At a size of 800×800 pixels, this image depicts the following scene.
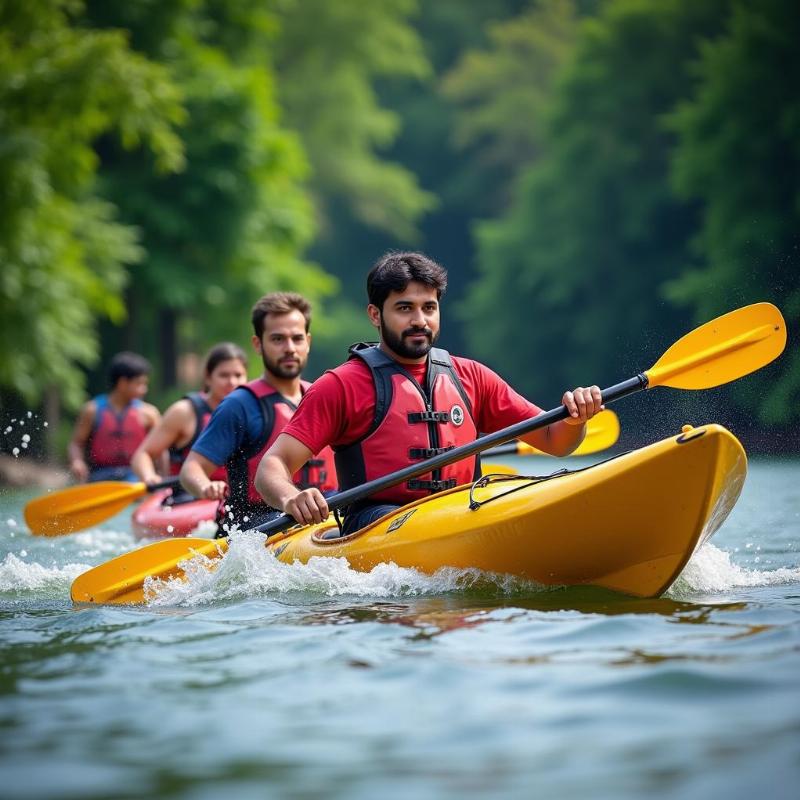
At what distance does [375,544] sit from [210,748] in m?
2.02

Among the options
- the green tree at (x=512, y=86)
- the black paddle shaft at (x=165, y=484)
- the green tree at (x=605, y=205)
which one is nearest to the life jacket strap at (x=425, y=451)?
the black paddle shaft at (x=165, y=484)

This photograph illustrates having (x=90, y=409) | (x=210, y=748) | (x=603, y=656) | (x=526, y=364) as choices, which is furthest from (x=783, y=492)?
(x=526, y=364)

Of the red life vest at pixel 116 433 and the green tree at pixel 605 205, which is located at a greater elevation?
the green tree at pixel 605 205

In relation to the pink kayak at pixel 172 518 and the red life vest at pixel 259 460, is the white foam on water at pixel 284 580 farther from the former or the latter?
the pink kayak at pixel 172 518

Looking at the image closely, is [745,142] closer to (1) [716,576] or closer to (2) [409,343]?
(1) [716,576]

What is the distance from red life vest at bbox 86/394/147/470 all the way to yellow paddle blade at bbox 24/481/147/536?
200 cm

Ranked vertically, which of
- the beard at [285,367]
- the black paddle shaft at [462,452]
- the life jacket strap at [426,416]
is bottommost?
the black paddle shaft at [462,452]

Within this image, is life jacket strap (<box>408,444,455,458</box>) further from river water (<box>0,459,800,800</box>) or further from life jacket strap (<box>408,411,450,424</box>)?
river water (<box>0,459,800,800</box>)

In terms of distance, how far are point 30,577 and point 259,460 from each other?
4.28ft

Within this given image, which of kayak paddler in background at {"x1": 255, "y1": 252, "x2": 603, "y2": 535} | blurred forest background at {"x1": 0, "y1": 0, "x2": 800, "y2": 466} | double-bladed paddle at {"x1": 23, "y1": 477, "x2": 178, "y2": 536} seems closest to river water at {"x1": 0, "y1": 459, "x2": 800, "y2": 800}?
kayak paddler in background at {"x1": 255, "y1": 252, "x2": 603, "y2": 535}

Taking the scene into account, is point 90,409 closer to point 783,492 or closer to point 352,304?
point 783,492

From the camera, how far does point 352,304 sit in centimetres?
3647

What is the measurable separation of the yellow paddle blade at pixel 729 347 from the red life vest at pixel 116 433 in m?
5.93

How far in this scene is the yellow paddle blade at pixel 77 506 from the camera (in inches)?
325
